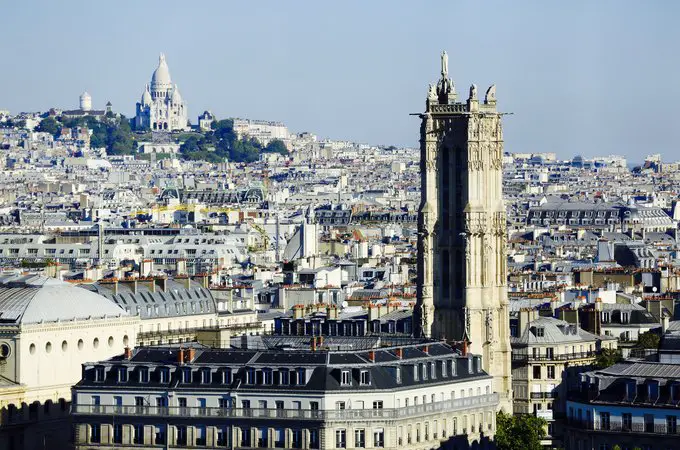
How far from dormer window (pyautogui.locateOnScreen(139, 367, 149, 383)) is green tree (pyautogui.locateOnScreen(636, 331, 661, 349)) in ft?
48.0

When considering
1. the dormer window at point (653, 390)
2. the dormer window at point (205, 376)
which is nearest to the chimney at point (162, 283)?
the dormer window at point (205, 376)

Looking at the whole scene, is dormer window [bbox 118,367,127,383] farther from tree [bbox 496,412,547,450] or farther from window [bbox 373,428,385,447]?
tree [bbox 496,412,547,450]

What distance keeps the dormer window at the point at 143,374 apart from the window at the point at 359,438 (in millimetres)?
5045

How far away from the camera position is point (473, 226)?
6662 centimetres

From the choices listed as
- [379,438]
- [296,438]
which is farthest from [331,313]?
[296,438]

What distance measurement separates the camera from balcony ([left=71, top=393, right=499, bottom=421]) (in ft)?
184

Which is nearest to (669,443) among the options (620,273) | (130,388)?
(130,388)

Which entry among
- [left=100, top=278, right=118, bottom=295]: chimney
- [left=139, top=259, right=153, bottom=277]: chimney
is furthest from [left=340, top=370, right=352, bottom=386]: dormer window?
[left=139, top=259, right=153, bottom=277]: chimney

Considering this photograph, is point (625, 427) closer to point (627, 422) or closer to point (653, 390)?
point (627, 422)

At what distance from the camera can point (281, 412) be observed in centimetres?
5653

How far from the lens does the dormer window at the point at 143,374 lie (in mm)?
58781

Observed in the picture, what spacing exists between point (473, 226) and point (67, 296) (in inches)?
389

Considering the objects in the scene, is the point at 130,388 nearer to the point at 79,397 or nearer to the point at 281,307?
the point at 79,397

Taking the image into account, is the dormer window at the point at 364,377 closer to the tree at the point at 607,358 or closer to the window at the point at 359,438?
the window at the point at 359,438
